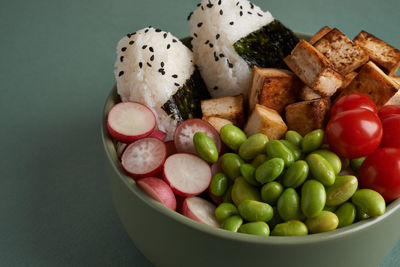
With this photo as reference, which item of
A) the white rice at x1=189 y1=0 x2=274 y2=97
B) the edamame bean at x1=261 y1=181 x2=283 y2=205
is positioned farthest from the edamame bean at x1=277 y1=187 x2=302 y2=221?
the white rice at x1=189 y1=0 x2=274 y2=97

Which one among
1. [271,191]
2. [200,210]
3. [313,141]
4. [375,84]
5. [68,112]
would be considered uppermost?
[375,84]

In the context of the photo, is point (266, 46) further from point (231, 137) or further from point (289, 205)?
point (289, 205)

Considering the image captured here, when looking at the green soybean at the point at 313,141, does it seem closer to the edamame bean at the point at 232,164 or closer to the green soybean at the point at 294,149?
the green soybean at the point at 294,149

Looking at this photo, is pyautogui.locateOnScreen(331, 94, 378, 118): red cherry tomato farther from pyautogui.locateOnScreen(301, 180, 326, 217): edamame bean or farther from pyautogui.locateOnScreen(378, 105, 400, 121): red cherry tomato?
pyautogui.locateOnScreen(301, 180, 326, 217): edamame bean

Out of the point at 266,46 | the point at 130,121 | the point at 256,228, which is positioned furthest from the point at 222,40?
the point at 256,228

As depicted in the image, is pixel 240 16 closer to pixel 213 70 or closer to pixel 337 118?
pixel 213 70

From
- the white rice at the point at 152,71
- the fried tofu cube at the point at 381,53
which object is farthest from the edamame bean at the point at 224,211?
the fried tofu cube at the point at 381,53
